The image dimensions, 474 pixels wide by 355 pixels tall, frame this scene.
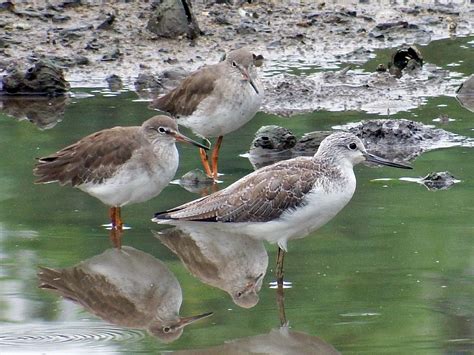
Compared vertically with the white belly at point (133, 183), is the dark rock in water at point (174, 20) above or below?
below

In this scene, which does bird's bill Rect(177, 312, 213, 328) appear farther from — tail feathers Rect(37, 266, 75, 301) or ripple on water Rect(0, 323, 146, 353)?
tail feathers Rect(37, 266, 75, 301)

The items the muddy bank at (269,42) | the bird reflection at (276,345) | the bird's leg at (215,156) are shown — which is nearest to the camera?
the bird reflection at (276,345)

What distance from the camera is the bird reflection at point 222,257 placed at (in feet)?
29.0

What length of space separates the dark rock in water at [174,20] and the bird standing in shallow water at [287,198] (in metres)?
8.12

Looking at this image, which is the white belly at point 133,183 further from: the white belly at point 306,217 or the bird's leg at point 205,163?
the bird's leg at point 205,163

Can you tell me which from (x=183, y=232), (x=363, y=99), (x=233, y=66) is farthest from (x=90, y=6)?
(x=183, y=232)

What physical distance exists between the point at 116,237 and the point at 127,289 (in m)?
1.13

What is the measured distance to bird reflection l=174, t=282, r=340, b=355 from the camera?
7.59 meters

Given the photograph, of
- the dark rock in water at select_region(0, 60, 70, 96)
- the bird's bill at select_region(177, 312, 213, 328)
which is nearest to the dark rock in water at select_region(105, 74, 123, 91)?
the dark rock in water at select_region(0, 60, 70, 96)

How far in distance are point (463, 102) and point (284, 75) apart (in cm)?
242

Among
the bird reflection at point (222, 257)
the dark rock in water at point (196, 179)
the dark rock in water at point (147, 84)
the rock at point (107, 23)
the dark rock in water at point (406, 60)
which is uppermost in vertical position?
the bird reflection at point (222, 257)

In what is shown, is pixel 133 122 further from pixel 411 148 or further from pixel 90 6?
pixel 90 6

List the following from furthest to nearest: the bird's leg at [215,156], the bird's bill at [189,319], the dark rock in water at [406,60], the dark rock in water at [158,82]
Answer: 1. the dark rock in water at [406,60]
2. the dark rock in water at [158,82]
3. the bird's leg at [215,156]
4. the bird's bill at [189,319]

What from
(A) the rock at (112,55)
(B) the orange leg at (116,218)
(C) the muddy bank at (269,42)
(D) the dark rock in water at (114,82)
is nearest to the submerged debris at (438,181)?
(B) the orange leg at (116,218)
